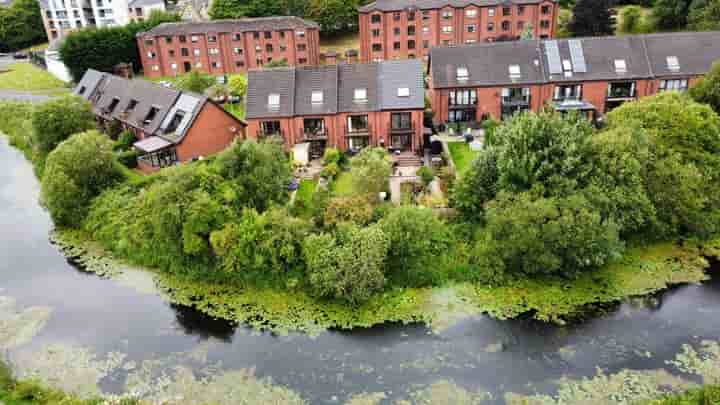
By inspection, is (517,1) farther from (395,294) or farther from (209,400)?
(209,400)

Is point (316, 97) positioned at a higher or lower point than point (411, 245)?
higher

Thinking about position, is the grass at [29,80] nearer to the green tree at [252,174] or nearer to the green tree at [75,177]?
the green tree at [75,177]

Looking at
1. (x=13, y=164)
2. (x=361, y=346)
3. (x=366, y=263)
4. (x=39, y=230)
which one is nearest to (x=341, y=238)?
(x=366, y=263)

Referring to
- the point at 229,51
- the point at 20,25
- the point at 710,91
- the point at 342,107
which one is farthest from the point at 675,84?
the point at 20,25

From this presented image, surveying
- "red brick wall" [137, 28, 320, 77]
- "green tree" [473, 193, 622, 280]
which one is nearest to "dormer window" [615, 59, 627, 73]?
"green tree" [473, 193, 622, 280]

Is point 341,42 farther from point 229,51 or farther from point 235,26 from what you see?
point 229,51

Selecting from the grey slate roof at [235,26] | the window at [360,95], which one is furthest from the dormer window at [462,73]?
the grey slate roof at [235,26]

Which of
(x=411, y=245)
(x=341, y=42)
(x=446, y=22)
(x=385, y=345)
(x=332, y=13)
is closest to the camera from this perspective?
(x=385, y=345)

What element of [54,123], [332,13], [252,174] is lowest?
[252,174]
